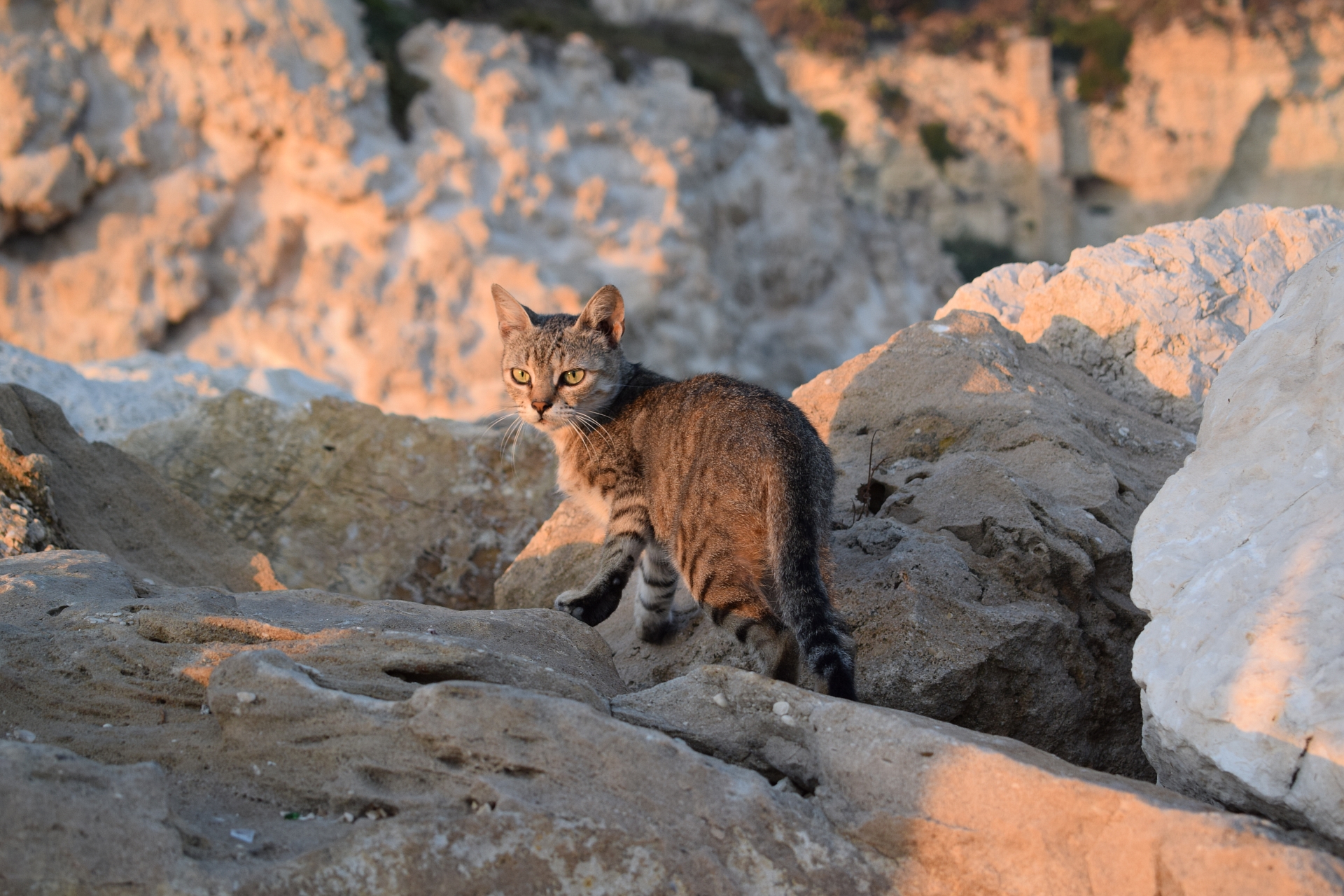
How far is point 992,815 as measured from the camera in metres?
1.92

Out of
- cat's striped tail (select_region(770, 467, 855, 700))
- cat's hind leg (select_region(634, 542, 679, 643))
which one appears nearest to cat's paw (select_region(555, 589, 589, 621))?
cat's hind leg (select_region(634, 542, 679, 643))

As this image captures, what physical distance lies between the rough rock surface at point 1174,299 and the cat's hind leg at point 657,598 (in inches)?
107

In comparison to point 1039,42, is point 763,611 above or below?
below

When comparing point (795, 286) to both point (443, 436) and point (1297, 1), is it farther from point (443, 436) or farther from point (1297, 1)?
point (1297, 1)

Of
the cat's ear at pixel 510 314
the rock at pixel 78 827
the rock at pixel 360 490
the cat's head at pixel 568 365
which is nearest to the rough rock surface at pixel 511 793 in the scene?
the rock at pixel 78 827

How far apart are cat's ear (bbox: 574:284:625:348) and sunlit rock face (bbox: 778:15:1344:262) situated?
17.9m

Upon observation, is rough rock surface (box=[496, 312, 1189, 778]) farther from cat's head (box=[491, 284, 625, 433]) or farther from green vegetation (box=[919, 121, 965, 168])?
green vegetation (box=[919, 121, 965, 168])

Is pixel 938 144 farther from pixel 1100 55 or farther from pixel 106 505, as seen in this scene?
pixel 106 505

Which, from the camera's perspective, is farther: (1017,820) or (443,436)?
(443,436)

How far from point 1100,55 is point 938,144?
4295 mm

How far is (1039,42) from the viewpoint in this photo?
872 inches

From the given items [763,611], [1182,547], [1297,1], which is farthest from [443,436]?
[1297,1]

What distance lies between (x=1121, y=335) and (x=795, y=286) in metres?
12.7

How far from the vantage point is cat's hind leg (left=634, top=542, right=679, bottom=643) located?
3.59 m
